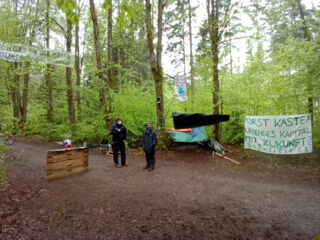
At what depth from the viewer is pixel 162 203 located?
3400 millimetres

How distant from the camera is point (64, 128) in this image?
1127 centimetres

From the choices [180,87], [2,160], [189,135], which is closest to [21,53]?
→ [2,160]

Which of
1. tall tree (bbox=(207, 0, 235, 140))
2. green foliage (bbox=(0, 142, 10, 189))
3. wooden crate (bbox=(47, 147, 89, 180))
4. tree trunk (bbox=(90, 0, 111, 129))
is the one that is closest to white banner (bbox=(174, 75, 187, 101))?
tall tree (bbox=(207, 0, 235, 140))

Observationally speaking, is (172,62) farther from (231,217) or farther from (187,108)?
(231,217)

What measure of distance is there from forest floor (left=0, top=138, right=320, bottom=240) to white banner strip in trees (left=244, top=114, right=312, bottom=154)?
77 cm

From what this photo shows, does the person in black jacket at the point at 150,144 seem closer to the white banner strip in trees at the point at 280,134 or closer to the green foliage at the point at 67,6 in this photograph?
the white banner strip in trees at the point at 280,134

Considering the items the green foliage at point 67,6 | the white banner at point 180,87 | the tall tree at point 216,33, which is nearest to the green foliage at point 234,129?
the tall tree at point 216,33

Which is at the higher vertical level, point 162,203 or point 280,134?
point 280,134

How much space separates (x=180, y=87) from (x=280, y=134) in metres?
4.41

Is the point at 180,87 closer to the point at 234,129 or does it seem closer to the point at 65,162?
the point at 234,129

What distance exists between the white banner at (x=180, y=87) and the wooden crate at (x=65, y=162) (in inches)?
190

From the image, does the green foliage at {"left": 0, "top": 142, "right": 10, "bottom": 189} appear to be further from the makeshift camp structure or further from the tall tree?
the tall tree

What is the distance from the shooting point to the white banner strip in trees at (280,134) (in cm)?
563

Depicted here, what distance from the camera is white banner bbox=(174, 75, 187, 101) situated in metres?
8.15
